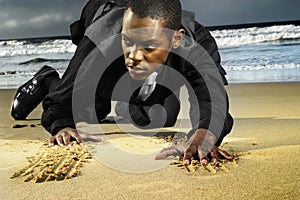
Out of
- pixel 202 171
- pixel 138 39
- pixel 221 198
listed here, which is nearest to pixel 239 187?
pixel 221 198

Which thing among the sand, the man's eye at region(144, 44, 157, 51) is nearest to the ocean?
the sand

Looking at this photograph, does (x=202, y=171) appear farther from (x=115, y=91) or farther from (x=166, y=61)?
(x=115, y=91)

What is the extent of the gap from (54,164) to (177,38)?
91 cm

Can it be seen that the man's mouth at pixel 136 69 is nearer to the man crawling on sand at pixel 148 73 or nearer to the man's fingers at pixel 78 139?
the man crawling on sand at pixel 148 73

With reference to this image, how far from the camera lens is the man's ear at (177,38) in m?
2.49

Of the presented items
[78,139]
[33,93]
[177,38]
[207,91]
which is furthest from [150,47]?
[33,93]

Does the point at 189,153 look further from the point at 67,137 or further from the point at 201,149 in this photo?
the point at 67,137

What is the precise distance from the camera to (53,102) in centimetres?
279

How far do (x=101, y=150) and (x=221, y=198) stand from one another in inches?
40.9

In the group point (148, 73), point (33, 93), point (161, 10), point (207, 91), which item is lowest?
point (33, 93)

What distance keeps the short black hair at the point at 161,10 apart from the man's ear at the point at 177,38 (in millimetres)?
32

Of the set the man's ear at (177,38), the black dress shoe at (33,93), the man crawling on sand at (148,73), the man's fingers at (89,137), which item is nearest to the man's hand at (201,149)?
the man crawling on sand at (148,73)

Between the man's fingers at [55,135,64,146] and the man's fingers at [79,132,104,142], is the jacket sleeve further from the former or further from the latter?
the man's fingers at [55,135,64,146]

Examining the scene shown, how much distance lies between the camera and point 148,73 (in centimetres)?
246
